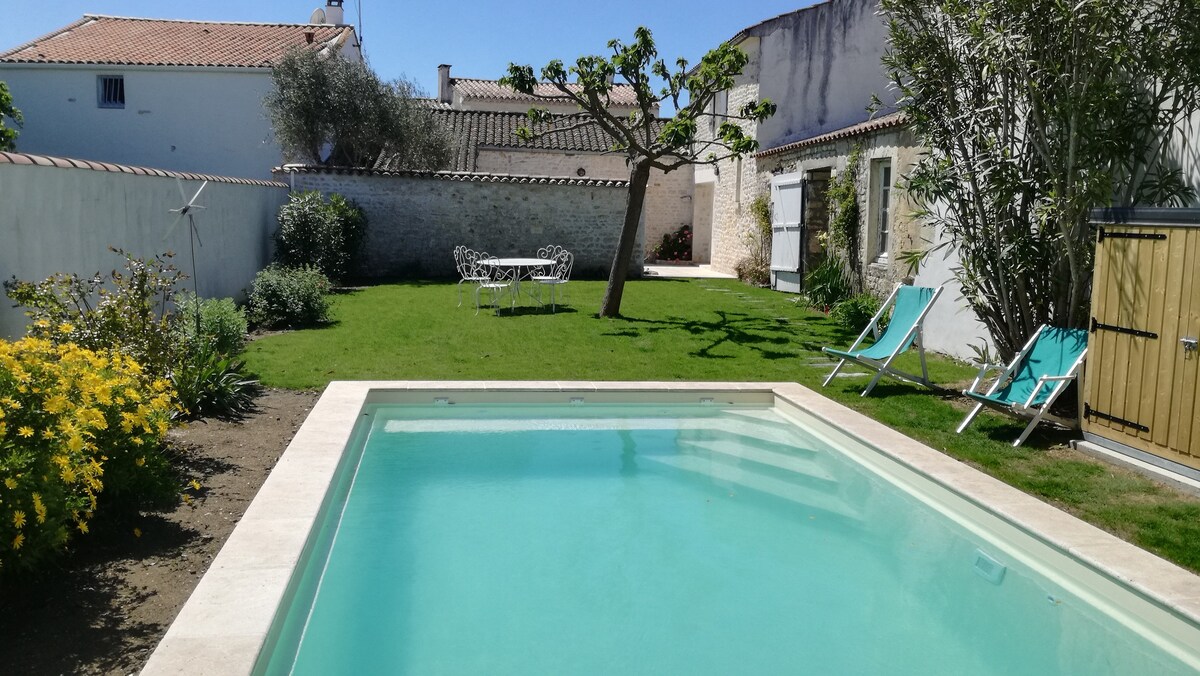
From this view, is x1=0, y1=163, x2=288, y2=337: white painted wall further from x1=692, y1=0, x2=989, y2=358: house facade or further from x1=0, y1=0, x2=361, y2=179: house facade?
x1=0, y1=0, x2=361, y2=179: house facade

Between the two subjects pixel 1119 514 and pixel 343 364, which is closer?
pixel 1119 514

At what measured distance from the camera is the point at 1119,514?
15.9 ft

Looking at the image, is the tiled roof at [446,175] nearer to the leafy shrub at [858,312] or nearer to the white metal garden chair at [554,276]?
the white metal garden chair at [554,276]

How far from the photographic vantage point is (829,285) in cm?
1424

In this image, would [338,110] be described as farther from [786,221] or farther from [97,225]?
[97,225]

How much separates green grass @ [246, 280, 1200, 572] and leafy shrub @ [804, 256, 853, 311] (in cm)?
39

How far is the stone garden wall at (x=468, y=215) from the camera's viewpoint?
19203 millimetres

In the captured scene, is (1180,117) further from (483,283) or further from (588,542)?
(483,283)

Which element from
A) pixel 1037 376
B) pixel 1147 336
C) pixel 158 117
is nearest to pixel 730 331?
pixel 1037 376

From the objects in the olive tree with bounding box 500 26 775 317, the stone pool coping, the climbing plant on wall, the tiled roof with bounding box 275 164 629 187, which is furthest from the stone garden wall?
the stone pool coping

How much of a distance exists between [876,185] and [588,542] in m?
9.69

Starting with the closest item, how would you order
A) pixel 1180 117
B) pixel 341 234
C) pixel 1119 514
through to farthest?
pixel 1119 514 < pixel 1180 117 < pixel 341 234

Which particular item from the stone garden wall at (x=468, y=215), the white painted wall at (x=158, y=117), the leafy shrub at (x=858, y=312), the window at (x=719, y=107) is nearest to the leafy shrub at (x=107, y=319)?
the leafy shrub at (x=858, y=312)

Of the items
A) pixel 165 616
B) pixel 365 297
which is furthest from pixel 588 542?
pixel 365 297
